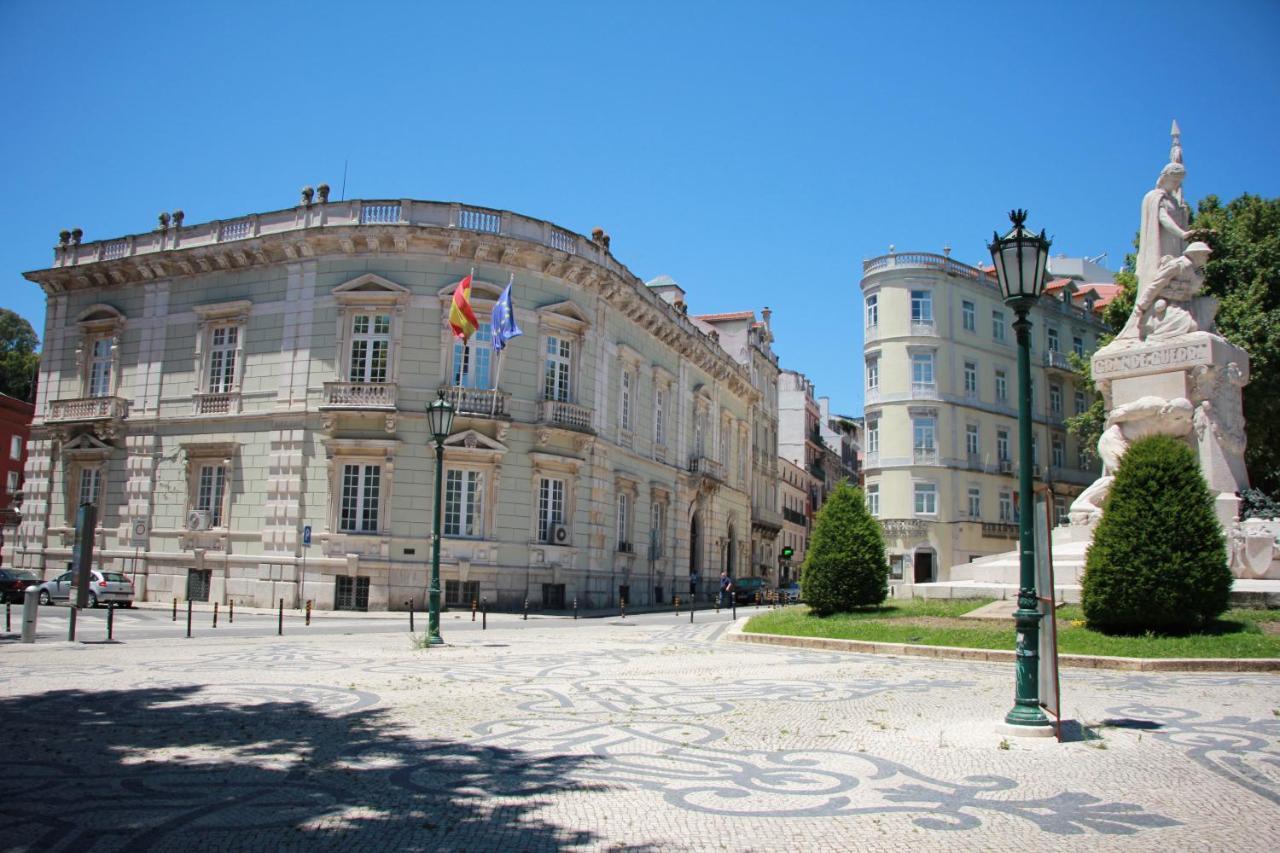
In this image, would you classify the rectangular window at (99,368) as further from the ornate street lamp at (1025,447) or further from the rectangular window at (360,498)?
the ornate street lamp at (1025,447)

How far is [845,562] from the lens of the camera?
20672mm

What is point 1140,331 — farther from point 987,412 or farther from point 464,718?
point 987,412

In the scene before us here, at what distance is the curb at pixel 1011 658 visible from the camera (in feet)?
41.7

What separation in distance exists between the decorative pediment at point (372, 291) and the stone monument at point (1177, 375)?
67.5 feet

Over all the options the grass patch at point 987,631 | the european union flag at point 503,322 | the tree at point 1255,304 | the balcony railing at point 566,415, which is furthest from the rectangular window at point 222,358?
the tree at point 1255,304

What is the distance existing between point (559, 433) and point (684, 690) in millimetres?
21240

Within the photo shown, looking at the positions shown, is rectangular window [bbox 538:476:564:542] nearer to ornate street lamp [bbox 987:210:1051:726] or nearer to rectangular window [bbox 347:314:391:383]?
rectangular window [bbox 347:314:391:383]

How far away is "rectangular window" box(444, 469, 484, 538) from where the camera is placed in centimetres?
3077

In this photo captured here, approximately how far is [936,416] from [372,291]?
1108 inches

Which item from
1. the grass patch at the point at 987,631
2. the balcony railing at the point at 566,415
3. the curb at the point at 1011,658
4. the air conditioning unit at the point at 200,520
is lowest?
the curb at the point at 1011,658

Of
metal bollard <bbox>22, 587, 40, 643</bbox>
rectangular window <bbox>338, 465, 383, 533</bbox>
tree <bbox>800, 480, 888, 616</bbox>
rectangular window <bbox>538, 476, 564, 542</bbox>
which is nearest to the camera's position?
metal bollard <bbox>22, 587, 40, 643</bbox>

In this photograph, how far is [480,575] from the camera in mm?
30703

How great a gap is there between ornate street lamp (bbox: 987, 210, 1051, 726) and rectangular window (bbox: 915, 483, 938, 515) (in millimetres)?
38392

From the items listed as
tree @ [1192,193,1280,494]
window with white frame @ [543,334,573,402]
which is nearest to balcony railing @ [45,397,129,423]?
window with white frame @ [543,334,573,402]
